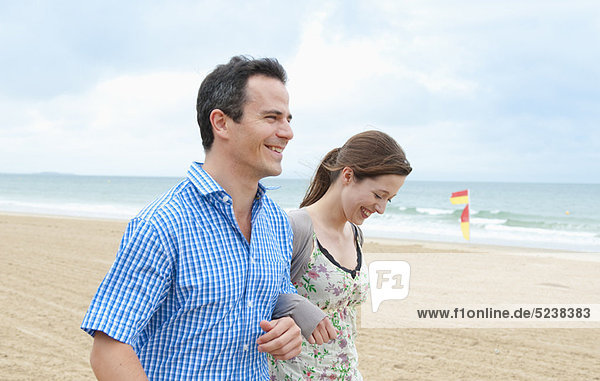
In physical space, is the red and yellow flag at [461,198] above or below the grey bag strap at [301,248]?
above

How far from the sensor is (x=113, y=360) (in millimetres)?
1224

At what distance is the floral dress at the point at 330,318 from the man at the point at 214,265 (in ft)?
1.92

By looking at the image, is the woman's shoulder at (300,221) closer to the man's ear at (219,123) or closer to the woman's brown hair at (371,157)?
the woman's brown hair at (371,157)

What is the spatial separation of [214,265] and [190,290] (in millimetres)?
87

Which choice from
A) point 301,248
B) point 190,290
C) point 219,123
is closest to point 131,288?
point 190,290

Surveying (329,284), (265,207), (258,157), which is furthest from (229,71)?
(329,284)

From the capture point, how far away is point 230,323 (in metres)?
1.43

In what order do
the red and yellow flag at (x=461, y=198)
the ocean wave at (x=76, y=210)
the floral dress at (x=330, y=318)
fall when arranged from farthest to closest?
the ocean wave at (x=76, y=210) → the red and yellow flag at (x=461, y=198) → the floral dress at (x=330, y=318)

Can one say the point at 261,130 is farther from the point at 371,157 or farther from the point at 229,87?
the point at 371,157

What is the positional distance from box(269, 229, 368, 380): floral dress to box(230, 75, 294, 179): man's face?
2.85 ft

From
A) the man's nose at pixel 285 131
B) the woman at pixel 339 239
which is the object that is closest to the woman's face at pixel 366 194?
the woman at pixel 339 239

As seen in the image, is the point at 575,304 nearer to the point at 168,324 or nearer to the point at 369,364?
the point at 369,364

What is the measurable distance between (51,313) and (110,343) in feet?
21.2

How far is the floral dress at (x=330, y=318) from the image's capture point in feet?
7.53
